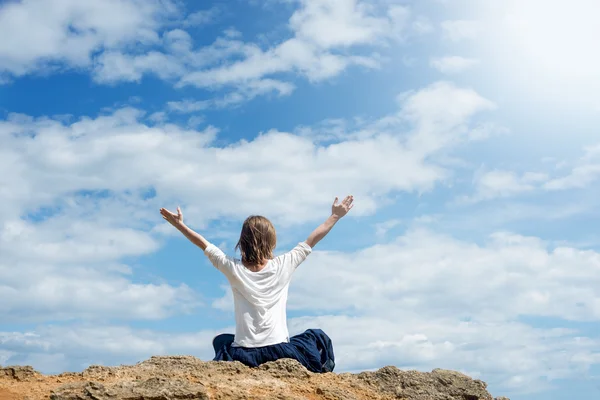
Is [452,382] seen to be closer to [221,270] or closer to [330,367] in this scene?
[330,367]

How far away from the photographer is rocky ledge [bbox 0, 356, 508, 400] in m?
6.32

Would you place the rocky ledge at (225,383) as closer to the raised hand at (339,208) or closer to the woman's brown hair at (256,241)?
the woman's brown hair at (256,241)

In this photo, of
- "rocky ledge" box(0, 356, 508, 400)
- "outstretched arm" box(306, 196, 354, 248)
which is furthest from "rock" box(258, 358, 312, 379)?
"outstretched arm" box(306, 196, 354, 248)

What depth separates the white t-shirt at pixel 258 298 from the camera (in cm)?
797

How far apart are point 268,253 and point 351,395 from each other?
2171 millimetres

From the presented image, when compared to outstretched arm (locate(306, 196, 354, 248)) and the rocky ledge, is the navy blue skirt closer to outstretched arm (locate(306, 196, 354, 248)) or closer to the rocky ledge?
the rocky ledge

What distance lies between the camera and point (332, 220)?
879 centimetres

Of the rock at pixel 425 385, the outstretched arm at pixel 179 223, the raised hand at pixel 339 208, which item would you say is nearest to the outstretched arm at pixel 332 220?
the raised hand at pixel 339 208

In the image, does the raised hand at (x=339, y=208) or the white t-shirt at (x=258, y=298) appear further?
the raised hand at (x=339, y=208)

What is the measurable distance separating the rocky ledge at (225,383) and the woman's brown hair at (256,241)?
142cm

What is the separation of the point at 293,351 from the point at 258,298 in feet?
2.58

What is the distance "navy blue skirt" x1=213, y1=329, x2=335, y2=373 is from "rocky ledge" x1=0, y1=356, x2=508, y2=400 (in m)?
0.43

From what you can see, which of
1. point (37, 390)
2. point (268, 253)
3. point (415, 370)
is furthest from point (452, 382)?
point (37, 390)

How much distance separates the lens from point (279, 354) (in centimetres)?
784
